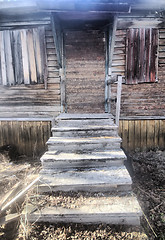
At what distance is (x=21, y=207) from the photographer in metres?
2.20

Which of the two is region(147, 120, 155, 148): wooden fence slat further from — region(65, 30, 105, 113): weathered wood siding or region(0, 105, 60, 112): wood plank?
region(0, 105, 60, 112): wood plank

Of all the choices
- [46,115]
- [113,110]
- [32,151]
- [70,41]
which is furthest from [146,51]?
[32,151]

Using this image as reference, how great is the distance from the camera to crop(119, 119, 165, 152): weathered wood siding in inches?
205

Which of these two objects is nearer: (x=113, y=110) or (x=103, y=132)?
(x=103, y=132)

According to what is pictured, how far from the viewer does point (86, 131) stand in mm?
3496

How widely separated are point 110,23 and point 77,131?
131 inches

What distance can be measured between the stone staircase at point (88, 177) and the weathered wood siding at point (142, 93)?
1.81 metres

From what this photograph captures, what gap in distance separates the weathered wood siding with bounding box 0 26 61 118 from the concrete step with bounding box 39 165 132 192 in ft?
9.85

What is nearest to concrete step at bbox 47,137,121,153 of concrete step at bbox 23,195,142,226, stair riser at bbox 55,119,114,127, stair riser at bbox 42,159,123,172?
stair riser at bbox 42,159,123,172

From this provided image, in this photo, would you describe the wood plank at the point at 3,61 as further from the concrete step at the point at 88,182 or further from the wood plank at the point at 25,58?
the concrete step at the point at 88,182

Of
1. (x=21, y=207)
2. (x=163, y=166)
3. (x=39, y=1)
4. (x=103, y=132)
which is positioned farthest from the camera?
(x=163, y=166)

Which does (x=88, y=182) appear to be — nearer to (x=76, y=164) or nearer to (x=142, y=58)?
(x=76, y=164)

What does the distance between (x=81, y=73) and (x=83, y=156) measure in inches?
129

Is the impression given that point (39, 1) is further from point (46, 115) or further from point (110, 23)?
point (46, 115)
